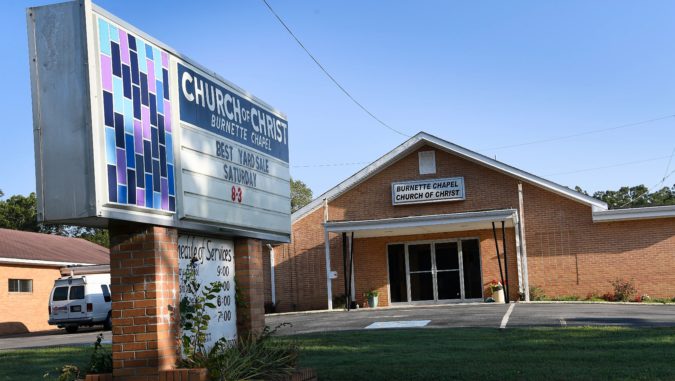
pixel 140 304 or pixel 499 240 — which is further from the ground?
pixel 499 240

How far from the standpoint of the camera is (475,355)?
12.6 m

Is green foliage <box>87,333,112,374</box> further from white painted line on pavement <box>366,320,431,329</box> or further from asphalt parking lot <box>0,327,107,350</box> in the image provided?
asphalt parking lot <box>0,327,107,350</box>

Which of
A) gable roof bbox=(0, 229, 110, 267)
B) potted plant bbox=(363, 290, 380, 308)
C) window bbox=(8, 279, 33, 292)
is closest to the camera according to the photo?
potted plant bbox=(363, 290, 380, 308)

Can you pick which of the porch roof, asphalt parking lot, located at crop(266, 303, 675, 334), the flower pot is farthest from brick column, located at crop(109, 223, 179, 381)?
the flower pot

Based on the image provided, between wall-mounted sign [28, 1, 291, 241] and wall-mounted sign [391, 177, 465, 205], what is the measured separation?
2186cm

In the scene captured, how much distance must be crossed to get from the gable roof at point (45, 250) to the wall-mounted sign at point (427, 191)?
15.6 meters

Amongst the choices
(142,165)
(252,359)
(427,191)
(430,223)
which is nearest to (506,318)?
(430,223)

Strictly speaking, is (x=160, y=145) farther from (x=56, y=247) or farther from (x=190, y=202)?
(x=56, y=247)

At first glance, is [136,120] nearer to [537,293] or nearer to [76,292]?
[76,292]

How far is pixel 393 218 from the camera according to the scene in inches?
1144

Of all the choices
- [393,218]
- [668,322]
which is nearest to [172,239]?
[668,322]

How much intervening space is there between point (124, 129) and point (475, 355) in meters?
7.64

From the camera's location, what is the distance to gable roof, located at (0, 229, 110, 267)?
3322 centimetres

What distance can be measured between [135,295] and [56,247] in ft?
111
